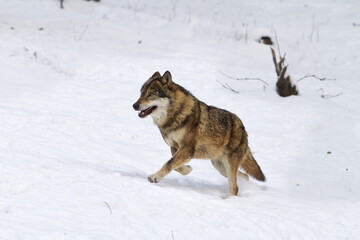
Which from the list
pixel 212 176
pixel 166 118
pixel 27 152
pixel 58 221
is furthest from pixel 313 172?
pixel 58 221

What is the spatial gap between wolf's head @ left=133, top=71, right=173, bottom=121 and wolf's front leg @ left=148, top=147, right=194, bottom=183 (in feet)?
1.92

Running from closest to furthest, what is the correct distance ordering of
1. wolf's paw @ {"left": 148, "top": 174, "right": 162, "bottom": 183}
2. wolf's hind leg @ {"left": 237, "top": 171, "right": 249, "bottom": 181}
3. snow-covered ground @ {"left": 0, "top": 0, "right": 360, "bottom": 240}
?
snow-covered ground @ {"left": 0, "top": 0, "right": 360, "bottom": 240} < wolf's paw @ {"left": 148, "top": 174, "right": 162, "bottom": 183} < wolf's hind leg @ {"left": 237, "top": 171, "right": 249, "bottom": 181}

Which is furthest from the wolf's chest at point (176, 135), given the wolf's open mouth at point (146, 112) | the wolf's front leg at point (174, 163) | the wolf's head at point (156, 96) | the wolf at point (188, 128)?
the wolf's open mouth at point (146, 112)

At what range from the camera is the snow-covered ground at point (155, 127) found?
644 centimetres

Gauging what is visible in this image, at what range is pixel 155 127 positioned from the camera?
11797mm

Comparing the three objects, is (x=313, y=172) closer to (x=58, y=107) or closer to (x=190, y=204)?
(x=190, y=204)

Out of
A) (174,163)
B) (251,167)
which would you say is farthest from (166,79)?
(251,167)

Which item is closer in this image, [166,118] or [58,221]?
[58,221]

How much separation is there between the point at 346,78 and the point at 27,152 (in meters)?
9.69

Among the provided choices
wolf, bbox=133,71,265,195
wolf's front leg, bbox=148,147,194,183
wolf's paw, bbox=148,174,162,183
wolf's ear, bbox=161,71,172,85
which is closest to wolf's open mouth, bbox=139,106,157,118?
wolf, bbox=133,71,265,195

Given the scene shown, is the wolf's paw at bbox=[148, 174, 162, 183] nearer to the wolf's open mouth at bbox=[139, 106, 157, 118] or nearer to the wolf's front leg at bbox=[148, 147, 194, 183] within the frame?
the wolf's front leg at bbox=[148, 147, 194, 183]

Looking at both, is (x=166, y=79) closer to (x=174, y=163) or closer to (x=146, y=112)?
(x=146, y=112)

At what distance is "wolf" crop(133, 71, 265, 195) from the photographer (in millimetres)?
7750

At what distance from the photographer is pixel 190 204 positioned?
692 centimetres
